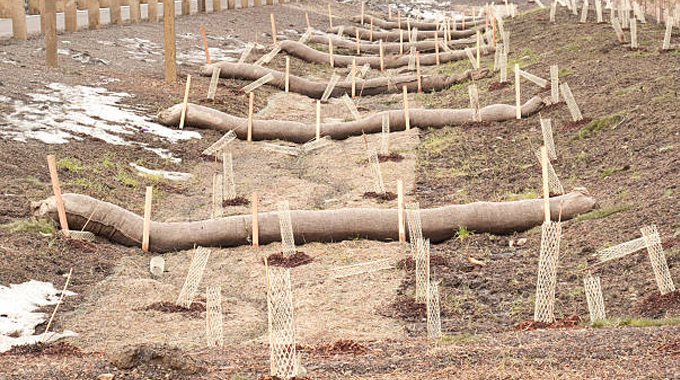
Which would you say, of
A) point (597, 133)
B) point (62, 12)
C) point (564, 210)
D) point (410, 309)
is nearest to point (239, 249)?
point (410, 309)

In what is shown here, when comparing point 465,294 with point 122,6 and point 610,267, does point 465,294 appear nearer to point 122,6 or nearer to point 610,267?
point 610,267

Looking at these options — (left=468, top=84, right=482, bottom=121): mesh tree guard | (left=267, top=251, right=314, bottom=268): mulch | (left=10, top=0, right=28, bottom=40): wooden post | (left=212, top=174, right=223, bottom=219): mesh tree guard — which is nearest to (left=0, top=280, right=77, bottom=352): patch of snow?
(left=267, top=251, right=314, bottom=268): mulch

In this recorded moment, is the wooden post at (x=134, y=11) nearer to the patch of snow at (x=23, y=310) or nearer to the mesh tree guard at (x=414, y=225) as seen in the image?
the mesh tree guard at (x=414, y=225)

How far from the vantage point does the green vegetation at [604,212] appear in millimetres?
9991

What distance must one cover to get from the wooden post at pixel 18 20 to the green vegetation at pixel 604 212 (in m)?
14.3

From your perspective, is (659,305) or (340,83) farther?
(340,83)

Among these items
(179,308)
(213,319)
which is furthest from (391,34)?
(213,319)

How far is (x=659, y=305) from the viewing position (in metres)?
7.35

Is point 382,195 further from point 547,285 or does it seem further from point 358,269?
point 547,285

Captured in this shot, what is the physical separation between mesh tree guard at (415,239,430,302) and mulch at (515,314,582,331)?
1055mm

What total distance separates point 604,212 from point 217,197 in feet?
16.4

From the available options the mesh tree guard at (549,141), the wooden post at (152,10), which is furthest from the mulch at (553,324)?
the wooden post at (152,10)

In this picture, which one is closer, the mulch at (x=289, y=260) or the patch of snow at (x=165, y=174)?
the mulch at (x=289, y=260)

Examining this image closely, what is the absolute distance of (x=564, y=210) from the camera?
1040 centimetres
